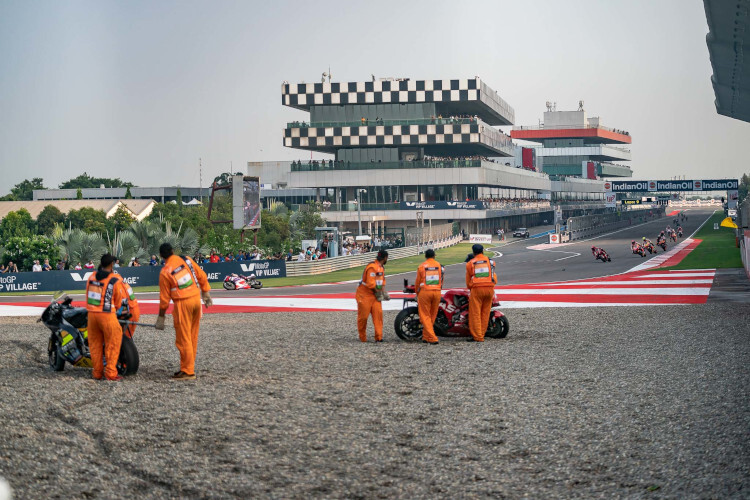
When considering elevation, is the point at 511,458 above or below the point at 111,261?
below

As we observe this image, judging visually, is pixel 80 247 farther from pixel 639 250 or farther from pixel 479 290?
pixel 479 290

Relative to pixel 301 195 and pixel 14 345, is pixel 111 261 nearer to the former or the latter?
pixel 14 345

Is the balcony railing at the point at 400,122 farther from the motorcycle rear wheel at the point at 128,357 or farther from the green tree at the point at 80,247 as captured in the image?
the motorcycle rear wheel at the point at 128,357

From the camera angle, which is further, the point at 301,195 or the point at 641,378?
the point at 301,195

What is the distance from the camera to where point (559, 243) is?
7488 cm

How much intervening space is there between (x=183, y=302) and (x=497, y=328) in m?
6.36

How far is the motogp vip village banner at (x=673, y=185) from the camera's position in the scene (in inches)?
3425

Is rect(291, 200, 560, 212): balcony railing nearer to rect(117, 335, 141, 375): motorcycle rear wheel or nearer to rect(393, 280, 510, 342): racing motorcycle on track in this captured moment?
rect(393, 280, 510, 342): racing motorcycle on track

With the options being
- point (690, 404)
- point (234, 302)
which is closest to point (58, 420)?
point (690, 404)

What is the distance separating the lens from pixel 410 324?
14.9 meters

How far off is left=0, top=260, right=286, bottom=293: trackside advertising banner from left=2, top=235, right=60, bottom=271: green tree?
5.09 meters

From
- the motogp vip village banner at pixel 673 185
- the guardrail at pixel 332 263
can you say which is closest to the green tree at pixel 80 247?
the guardrail at pixel 332 263

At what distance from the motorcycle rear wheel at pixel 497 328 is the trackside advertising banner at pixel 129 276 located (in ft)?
78.4

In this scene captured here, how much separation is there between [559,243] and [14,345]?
64463mm
